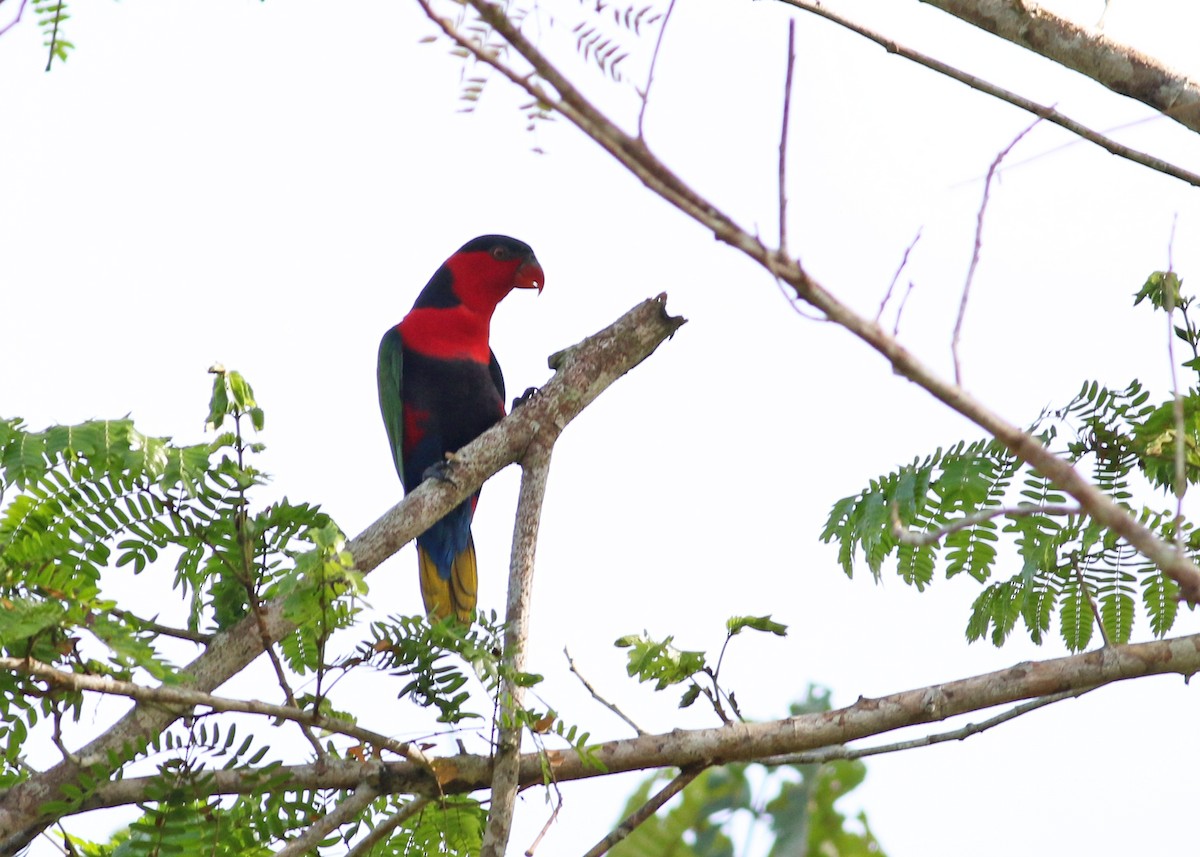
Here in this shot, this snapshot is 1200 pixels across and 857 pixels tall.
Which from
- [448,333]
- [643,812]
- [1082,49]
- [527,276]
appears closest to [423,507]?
[643,812]

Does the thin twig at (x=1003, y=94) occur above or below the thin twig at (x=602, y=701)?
above

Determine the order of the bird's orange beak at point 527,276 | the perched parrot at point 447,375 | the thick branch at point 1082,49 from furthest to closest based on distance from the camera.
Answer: the bird's orange beak at point 527,276 → the perched parrot at point 447,375 → the thick branch at point 1082,49

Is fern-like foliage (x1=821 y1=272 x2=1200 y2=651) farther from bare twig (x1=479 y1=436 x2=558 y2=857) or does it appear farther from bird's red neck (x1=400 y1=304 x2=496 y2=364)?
bird's red neck (x1=400 y1=304 x2=496 y2=364)

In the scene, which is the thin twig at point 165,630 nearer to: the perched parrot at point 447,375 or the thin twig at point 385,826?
the thin twig at point 385,826

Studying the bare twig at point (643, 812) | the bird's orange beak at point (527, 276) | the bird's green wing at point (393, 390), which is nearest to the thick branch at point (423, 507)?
the bare twig at point (643, 812)

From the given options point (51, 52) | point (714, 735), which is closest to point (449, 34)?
point (51, 52)

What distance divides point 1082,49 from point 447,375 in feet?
9.50

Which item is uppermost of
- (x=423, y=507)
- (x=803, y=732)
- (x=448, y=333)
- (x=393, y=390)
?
(x=448, y=333)

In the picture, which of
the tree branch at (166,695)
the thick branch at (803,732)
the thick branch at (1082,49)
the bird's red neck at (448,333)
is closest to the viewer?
the tree branch at (166,695)

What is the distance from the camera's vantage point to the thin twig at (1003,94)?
2395 millimetres

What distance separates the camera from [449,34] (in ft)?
4.32

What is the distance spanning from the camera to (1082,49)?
9.05ft

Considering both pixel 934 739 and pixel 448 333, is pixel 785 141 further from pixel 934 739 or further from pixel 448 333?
pixel 448 333

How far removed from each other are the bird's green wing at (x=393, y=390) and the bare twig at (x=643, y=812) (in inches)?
107
